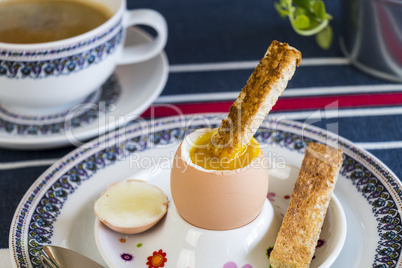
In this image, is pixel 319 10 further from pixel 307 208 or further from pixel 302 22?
pixel 307 208

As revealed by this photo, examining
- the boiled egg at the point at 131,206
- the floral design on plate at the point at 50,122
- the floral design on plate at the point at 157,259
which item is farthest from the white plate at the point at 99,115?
the floral design on plate at the point at 157,259

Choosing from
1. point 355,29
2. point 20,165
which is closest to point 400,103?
point 355,29

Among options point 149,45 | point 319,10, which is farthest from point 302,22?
point 149,45

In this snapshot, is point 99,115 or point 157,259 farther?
point 99,115

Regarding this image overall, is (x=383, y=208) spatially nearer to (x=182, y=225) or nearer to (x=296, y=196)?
(x=296, y=196)

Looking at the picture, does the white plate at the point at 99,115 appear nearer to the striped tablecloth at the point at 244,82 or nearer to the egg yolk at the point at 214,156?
the striped tablecloth at the point at 244,82

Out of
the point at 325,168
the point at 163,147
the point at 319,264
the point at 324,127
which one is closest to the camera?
the point at 319,264

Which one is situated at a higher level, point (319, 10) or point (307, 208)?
point (319, 10)
